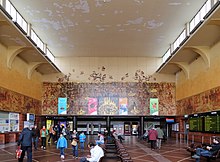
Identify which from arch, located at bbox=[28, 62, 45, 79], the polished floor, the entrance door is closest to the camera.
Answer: the polished floor

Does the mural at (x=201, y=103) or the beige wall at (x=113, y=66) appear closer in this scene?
the mural at (x=201, y=103)

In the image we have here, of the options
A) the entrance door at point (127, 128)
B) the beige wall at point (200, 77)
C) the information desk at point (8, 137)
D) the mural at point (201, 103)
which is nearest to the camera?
the mural at point (201, 103)

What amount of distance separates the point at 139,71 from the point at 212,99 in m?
16.9

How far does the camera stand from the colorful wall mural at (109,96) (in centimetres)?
4141

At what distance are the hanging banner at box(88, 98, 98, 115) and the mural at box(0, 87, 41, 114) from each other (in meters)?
6.32

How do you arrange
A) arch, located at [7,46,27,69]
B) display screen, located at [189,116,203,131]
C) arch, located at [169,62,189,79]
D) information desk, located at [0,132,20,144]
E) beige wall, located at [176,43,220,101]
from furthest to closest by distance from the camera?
arch, located at [169,62,189,79], display screen, located at [189,116,203,131], arch, located at [7,46,27,69], information desk, located at [0,132,20,144], beige wall, located at [176,43,220,101]

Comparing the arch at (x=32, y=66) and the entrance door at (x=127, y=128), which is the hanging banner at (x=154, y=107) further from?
the arch at (x=32, y=66)

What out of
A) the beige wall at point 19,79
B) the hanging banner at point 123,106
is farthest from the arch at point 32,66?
the hanging banner at point 123,106

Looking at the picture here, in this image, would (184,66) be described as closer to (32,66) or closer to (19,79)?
(32,66)

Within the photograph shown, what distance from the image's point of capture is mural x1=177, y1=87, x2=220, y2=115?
25016mm

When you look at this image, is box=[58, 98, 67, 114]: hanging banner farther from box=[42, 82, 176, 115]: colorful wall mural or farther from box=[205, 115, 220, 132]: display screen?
box=[205, 115, 220, 132]: display screen

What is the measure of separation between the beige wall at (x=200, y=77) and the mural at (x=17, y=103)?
1673cm

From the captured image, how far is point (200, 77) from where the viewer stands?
29.9m

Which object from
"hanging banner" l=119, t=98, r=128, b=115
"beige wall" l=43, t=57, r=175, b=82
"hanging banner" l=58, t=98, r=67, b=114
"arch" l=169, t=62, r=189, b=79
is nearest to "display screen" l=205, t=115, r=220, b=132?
"arch" l=169, t=62, r=189, b=79
